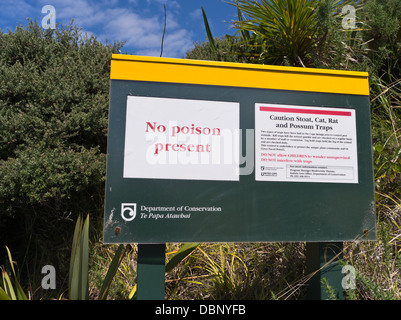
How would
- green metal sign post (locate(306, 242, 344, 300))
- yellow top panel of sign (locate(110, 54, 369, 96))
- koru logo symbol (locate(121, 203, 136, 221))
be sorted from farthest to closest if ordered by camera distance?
green metal sign post (locate(306, 242, 344, 300)) → yellow top panel of sign (locate(110, 54, 369, 96)) → koru logo symbol (locate(121, 203, 136, 221))

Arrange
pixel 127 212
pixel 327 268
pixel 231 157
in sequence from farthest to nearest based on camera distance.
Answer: pixel 327 268 < pixel 231 157 < pixel 127 212

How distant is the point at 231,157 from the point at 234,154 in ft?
0.10

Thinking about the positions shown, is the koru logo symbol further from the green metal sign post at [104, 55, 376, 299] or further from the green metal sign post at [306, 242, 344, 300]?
the green metal sign post at [306, 242, 344, 300]

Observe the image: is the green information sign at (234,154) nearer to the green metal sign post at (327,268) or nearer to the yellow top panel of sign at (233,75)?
the yellow top panel of sign at (233,75)

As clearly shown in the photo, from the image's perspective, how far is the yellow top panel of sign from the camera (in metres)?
2.39

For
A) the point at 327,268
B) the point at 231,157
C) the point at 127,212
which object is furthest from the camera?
the point at 327,268

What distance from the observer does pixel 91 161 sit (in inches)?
138

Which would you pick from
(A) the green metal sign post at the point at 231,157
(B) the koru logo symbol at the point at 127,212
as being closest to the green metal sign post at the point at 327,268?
(A) the green metal sign post at the point at 231,157

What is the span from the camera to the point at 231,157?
2.41 meters

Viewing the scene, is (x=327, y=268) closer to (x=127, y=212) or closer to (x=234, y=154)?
(x=234, y=154)

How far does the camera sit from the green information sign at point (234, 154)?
2289 millimetres

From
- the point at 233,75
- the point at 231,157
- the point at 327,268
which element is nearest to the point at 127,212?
the point at 231,157

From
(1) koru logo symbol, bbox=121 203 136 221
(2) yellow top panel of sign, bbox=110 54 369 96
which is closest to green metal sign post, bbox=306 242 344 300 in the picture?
(2) yellow top panel of sign, bbox=110 54 369 96

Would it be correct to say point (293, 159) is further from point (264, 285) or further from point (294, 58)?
point (294, 58)
